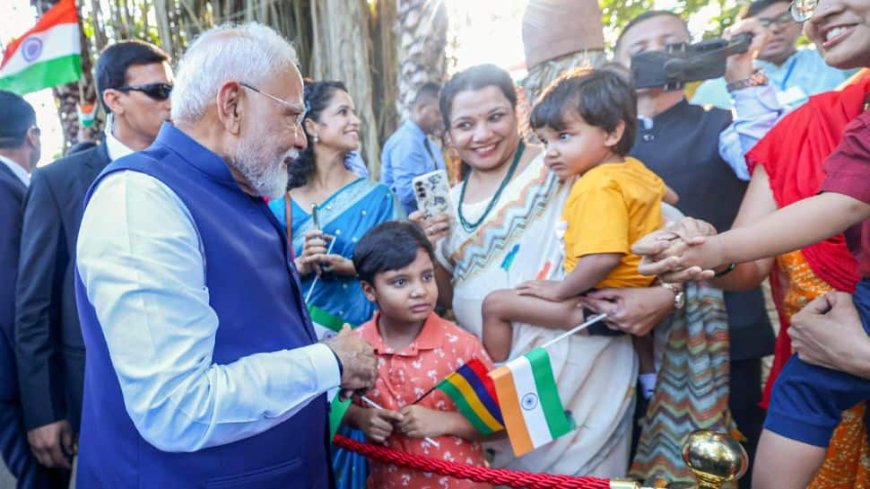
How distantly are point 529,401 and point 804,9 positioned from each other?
1300mm

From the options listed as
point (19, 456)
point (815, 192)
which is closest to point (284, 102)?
point (815, 192)

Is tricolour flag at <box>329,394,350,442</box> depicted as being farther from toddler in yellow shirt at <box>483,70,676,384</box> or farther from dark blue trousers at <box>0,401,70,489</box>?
dark blue trousers at <box>0,401,70,489</box>

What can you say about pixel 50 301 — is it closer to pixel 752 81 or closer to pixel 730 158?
pixel 730 158

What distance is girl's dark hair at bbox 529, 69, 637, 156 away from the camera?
2.04m

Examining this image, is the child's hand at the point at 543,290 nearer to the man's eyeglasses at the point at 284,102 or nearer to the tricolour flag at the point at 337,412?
the tricolour flag at the point at 337,412

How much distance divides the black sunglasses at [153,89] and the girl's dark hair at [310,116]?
55 cm

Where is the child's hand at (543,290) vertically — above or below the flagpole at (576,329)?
above

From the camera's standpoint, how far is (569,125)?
2074 mm

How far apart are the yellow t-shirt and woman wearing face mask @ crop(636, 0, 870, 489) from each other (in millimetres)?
237

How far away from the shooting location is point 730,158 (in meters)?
2.38

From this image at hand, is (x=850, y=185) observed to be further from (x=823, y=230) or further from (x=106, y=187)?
(x=106, y=187)

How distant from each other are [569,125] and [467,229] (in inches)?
20.0

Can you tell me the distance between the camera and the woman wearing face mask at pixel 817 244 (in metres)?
1.56

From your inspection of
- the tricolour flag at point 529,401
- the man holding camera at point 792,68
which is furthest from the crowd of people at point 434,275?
the man holding camera at point 792,68
